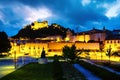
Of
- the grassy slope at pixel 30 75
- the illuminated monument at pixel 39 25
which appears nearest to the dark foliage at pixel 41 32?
the illuminated monument at pixel 39 25

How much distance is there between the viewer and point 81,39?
136125 millimetres

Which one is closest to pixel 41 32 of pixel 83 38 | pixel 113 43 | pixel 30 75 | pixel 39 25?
pixel 39 25

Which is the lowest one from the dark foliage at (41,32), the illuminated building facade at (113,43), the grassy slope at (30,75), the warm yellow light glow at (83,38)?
the grassy slope at (30,75)

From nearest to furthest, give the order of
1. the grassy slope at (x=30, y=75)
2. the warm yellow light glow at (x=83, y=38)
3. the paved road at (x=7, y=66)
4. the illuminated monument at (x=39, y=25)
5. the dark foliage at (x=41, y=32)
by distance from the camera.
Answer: the grassy slope at (x=30, y=75) → the paved road at (x=7, y=66) → the warm yellow light glow at (x=83, y=38) → the dark foliage at (x=41, y=32) → the illuminated monument at (x=39, y=25)

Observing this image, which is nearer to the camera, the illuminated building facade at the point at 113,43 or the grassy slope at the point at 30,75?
the grassy slope at the point at 30,75

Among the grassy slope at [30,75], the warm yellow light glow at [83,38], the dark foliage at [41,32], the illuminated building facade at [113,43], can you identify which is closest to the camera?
the grassy slope at [30,75]

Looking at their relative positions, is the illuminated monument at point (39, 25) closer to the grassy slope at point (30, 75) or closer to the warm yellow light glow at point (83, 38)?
the warm yellow light glow at point (83, 38)

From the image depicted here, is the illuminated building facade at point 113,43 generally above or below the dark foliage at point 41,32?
below

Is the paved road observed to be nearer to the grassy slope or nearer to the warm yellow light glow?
the grassy slope

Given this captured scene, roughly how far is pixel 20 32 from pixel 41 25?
15334 mm

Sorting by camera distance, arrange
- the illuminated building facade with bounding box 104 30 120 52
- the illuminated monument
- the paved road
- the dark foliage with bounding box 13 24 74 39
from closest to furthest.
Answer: the paved road
the illuminated building facade with bounding box 104 30 120 52
the dark foliage with bounding box 13 24 74 39
the illuminated monument

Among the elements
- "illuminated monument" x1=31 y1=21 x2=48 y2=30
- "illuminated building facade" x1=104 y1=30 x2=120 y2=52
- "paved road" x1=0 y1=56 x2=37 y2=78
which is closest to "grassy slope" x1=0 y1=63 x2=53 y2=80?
"paved road" x1=0 y1=56 x2=37 y2=78

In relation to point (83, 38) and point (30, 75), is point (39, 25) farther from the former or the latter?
point (30, 75)

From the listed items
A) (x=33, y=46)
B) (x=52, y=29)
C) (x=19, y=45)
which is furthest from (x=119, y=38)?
(x=52, y=29)
